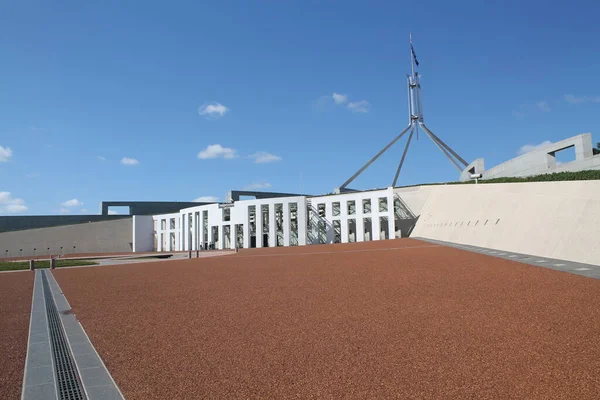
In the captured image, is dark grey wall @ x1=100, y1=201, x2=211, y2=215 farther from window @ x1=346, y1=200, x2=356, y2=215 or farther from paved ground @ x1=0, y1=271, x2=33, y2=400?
paved ground @ x1=0, y1=271, x2=33, y2=400

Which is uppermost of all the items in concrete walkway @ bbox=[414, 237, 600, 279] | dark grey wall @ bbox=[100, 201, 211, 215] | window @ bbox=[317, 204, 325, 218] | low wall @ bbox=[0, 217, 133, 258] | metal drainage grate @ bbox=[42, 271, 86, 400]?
dark grey wall @ bbox=[100, 201, 211, 215]

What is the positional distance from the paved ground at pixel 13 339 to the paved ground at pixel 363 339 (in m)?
0.74

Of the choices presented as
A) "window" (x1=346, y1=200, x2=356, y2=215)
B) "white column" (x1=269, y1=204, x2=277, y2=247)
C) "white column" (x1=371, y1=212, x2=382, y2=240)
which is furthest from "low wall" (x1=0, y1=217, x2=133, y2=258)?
"white column" (x1=371, y1=212, x2=382, y2=240)

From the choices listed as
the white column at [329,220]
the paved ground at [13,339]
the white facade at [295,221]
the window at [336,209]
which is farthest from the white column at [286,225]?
the paved ground at [13,339]

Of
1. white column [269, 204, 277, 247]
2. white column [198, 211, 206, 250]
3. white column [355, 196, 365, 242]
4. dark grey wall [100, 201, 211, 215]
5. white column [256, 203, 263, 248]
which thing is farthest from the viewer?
dark grey wall [100, 201, 211, 215]

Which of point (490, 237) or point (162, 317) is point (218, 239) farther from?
point (162, 317)

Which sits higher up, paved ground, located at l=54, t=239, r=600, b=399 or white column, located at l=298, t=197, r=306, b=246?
white column, located at l=298, t=197, r=306, b=246

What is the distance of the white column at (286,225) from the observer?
38.2 metres

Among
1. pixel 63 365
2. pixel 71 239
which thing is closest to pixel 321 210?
pixel 71 239

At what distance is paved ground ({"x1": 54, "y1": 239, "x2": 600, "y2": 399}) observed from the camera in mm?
3332

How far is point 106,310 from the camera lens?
710 cm

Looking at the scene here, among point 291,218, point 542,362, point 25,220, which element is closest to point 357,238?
point 291,218

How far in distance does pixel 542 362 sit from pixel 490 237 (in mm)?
12938

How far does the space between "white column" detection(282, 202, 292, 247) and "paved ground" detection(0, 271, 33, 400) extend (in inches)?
1126
